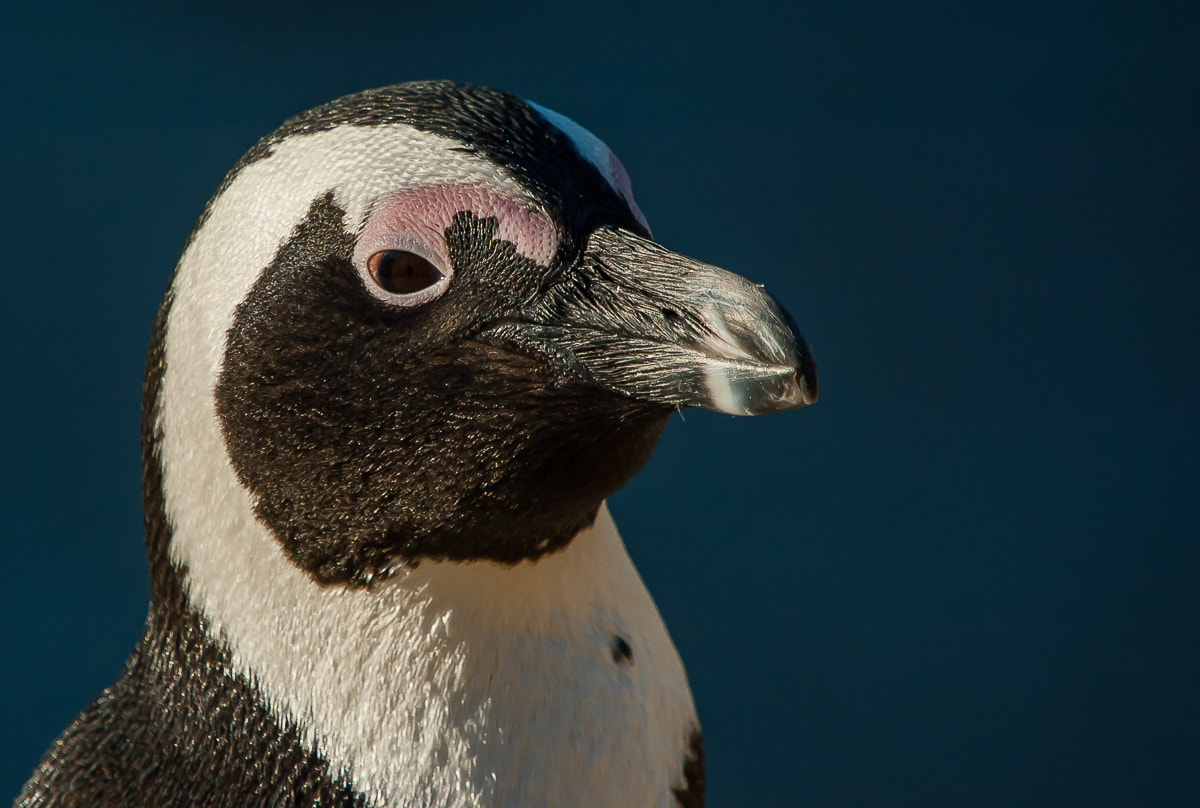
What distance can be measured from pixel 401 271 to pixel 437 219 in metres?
0.03

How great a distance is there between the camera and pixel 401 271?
713mm

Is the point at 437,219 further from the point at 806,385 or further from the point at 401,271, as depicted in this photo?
the point at 806,385

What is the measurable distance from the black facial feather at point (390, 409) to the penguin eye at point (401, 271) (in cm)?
1

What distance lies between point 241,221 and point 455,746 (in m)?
0.33

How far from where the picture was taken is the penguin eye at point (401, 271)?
27.9 inches

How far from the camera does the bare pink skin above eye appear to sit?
706 mm

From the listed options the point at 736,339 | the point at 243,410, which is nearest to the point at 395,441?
the point at 243,410

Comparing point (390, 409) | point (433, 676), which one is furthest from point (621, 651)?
point (390, 409)

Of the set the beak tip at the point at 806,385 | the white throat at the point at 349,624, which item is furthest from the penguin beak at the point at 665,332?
the white throat at the point at 349,624

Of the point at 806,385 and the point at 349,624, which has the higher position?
the point at 806,385

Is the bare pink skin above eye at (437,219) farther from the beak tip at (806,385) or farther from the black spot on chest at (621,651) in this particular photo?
the black spot on chest at (621,651)

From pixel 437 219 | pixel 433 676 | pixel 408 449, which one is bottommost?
pixel 433 676

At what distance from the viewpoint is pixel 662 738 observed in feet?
2.79

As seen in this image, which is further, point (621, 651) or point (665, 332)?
point (621, 651)
